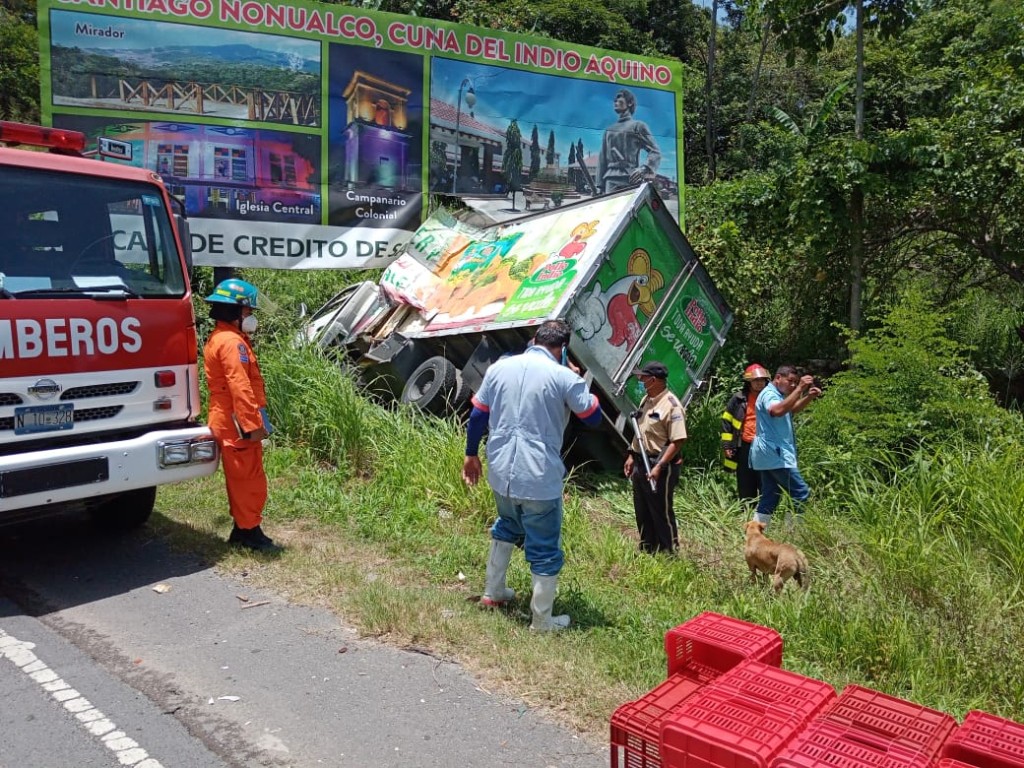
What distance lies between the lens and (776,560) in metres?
5.16

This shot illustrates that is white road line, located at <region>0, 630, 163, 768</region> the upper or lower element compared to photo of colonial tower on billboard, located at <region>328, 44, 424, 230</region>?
lower

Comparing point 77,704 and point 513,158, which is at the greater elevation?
point 513,158

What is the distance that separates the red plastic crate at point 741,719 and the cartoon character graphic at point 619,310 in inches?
207

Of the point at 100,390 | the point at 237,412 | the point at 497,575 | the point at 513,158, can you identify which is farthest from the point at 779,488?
the point at 513,158

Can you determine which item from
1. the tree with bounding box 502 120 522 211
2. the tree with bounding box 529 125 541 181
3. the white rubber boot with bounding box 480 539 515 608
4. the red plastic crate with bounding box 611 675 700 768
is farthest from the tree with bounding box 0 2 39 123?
the red plastic crate with bounding box 611 675 700 768

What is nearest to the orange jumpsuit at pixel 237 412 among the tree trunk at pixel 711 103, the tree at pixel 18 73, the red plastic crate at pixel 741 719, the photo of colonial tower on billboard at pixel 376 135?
the red plastic crate at pixel 741 719

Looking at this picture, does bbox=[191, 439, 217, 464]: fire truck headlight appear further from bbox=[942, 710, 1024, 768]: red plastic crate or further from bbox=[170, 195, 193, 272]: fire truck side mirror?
bbox=[942, 710, 1024, 768]: red plastic crate

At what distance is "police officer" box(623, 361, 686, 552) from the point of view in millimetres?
5832

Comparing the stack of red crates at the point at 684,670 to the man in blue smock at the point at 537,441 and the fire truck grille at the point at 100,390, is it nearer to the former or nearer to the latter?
the man in blue smock at the point at 537,441

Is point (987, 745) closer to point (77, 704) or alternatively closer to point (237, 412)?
point (77, 704)

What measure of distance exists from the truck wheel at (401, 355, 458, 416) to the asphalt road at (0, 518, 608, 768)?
349 centimetres

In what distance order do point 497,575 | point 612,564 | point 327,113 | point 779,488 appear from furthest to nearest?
point 327,113, point 779,488, point 612,564, point 497,575

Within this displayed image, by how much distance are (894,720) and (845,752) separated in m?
0.29

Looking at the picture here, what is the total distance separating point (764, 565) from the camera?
5.24 m
